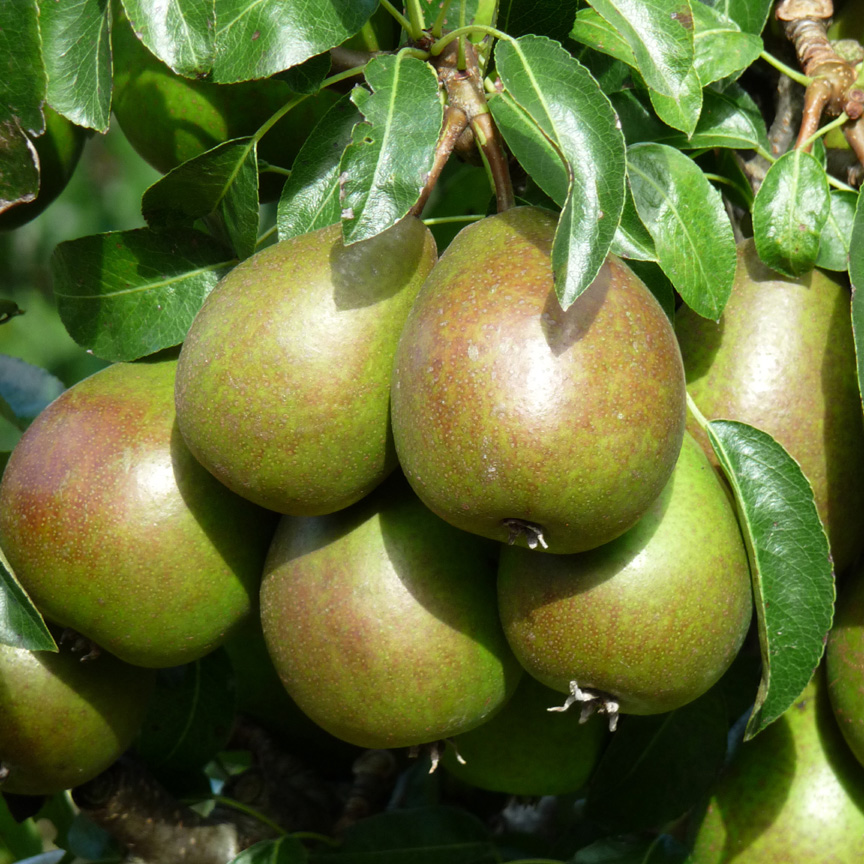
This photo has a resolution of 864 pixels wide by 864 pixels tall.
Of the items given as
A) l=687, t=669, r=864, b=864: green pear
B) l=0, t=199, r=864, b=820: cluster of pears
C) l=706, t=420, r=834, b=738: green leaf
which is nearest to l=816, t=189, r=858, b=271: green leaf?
l=0, t=199, r=864, b=820: cluster of pears

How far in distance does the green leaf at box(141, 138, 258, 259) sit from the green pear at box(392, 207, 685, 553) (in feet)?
0.88

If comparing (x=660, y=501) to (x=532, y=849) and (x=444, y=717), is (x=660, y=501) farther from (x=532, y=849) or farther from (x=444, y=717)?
(x=532, y=849)

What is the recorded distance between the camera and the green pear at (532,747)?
1.21 m

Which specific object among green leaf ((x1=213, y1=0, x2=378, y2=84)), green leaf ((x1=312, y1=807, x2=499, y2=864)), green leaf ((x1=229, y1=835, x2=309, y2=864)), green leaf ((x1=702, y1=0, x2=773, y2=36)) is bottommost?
green leaf ((x1=312, y1=807, x2=499, y2=864))

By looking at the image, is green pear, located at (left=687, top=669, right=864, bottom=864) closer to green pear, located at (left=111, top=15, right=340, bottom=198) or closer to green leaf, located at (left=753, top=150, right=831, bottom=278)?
green leaf, located at (left=753, top=150, right=831, bottom=278)

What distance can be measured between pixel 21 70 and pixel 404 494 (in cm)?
49

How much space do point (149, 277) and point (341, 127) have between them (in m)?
0.26

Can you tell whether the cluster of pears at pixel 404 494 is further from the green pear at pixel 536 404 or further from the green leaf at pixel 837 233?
the green leaf at pixel 837 233

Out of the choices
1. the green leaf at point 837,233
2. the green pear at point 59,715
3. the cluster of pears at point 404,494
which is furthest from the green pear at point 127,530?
the green leaf at point 837,233

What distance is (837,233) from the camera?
110 cm

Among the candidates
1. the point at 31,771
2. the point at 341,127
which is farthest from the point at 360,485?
the point at 31,771

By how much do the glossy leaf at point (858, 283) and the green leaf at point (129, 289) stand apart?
0.63 meters

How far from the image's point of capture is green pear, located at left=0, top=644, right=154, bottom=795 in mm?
1103

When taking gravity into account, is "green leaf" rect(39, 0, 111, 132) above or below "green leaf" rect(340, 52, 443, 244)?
above
